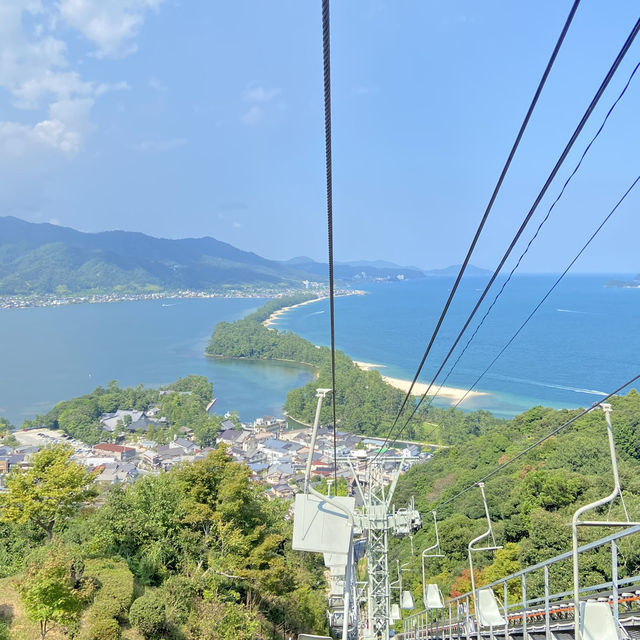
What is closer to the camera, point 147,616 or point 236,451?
point 147,616

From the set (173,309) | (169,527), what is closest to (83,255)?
(173,309)

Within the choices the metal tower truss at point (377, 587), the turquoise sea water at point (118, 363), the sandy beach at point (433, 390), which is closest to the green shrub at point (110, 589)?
the metal tower truss at point (377, 587)

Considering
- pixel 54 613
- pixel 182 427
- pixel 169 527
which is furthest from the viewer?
pixel 182 427

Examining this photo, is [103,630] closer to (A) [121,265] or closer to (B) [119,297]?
(B) [119,297]

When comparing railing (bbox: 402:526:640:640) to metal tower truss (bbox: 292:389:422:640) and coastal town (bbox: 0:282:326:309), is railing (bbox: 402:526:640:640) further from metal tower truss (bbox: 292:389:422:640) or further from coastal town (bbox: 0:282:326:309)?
coastal town (bbox: 0:282:326:309)

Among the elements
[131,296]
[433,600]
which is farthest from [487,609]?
[131,296]

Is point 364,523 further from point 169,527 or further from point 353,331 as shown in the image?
point 353,331

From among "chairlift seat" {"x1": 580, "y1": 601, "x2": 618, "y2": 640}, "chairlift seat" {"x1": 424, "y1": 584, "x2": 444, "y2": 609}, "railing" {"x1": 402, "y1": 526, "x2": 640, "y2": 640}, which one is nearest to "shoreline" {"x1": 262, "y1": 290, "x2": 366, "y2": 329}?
"chairlift seat" {"x1": 424, "y1": 584, "x2": 444, "y2": 609}
